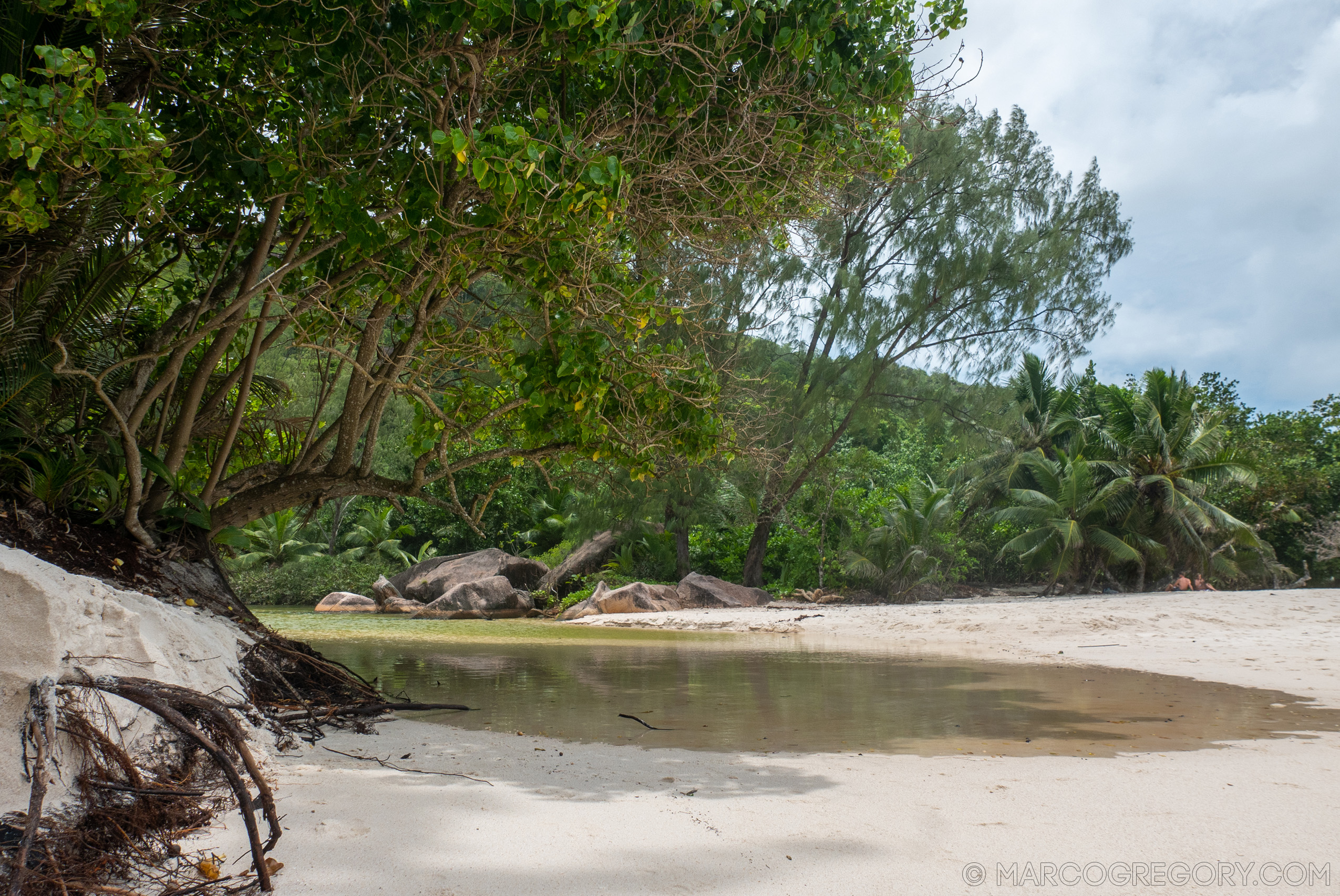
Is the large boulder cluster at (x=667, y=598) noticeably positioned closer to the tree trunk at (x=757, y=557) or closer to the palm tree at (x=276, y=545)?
the tree trunk at (x=757, y=557)

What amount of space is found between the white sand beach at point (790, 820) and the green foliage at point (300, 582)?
20517 mm

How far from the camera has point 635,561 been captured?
2194cm

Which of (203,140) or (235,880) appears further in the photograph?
(203,140)

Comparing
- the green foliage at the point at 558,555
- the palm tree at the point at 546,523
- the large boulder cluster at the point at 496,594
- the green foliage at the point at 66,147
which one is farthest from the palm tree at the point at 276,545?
the green foliage at the point at 66,147

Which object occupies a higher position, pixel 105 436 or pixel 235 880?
pixel 105 436

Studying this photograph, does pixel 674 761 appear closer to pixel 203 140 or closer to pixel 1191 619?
pixel 203 140

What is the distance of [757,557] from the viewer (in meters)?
20.0

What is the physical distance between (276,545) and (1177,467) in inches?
991

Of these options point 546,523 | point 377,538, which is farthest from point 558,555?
point 377,538

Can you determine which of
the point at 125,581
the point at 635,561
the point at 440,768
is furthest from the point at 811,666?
the point at 635,561

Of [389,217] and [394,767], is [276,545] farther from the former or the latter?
[394,767]

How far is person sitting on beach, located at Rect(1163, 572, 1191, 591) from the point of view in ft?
59.5

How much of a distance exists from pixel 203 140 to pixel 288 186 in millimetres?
1139

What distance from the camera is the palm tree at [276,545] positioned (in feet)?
81.1
